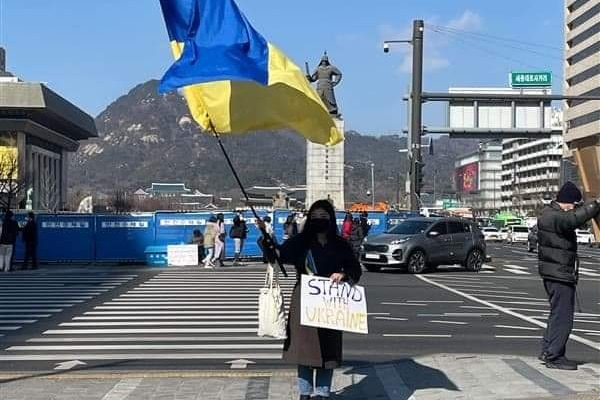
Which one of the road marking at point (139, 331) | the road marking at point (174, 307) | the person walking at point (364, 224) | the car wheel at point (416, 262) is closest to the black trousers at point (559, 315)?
the road marking at point (139, 331)

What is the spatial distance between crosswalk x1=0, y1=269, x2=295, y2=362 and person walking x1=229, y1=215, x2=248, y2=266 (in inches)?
368

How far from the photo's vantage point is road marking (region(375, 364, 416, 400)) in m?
8.33

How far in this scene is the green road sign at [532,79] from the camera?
43.4 metres

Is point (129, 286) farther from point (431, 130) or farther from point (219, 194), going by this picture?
point (219, 194)

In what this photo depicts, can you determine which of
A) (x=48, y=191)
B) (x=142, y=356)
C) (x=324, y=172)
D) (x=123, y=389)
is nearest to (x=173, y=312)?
(x=142, y=356)

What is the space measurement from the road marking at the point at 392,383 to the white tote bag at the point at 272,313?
4.61ft

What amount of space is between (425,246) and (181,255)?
27.0 ft

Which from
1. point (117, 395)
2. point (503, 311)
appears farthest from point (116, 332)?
point (503, 311)

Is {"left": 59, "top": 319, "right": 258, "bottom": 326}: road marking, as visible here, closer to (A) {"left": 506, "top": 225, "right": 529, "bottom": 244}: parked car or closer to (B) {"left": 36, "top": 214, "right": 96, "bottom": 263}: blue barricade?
(B) {"left": 36, "top": 214, "right": 96, "bottom": 263}: blue barricade

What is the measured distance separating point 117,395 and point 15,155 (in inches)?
3245

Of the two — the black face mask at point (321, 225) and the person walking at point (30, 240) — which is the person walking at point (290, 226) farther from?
the black face mask at point (321, 225)

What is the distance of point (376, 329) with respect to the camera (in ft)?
44.5

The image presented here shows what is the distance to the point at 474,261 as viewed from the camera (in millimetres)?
28984

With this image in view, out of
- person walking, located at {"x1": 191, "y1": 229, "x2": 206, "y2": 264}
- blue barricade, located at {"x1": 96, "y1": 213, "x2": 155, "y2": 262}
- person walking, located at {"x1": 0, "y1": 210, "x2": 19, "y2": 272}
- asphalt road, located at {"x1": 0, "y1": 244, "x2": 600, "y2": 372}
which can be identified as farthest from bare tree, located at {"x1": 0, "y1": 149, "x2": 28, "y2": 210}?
asphalt road, located at {"x1": 0, "y1": 244, "x2": 600, "y2": 372}
